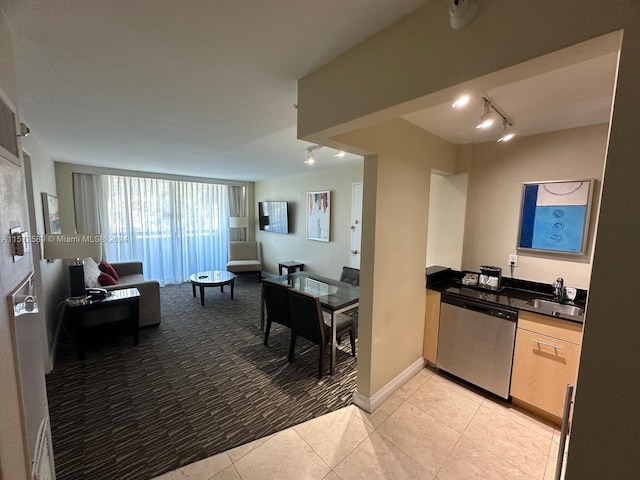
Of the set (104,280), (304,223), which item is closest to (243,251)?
(304,223)

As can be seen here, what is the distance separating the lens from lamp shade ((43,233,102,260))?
2529 mm

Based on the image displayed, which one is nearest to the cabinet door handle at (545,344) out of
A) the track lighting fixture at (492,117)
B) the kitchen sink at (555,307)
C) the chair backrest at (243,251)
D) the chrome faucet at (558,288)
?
the kitchen sink at (555,307)

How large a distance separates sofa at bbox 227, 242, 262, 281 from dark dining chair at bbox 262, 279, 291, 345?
2805 millimetres

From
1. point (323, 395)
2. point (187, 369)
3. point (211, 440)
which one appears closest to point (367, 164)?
point (323, 395)

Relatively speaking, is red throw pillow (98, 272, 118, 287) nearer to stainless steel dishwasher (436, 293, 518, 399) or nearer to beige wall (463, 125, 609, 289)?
stainless steel dishwasher (436, 293, 518, 399)

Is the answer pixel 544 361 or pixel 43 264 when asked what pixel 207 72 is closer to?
pixel 43 264

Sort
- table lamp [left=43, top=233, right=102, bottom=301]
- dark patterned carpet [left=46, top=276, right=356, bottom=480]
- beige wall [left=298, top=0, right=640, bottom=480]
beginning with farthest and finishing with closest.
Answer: table lamp [left=43, top=233, right=102, bottom=301] < dark patterned carpet [left=46, top=276, right=356, bottom=480] < beige wall [left=298, top=0, right=640, bottom=480]

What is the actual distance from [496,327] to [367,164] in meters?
1.70

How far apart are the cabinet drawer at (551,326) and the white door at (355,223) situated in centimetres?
245

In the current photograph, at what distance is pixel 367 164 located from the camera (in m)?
1.98

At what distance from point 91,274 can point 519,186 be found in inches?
198

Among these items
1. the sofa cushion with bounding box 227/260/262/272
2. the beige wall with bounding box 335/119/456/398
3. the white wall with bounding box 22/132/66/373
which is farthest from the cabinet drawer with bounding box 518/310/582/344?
the sofa cushion with bounding box 227/260/262/272

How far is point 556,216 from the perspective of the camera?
2.22 meters

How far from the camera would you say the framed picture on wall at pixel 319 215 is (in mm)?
4793
